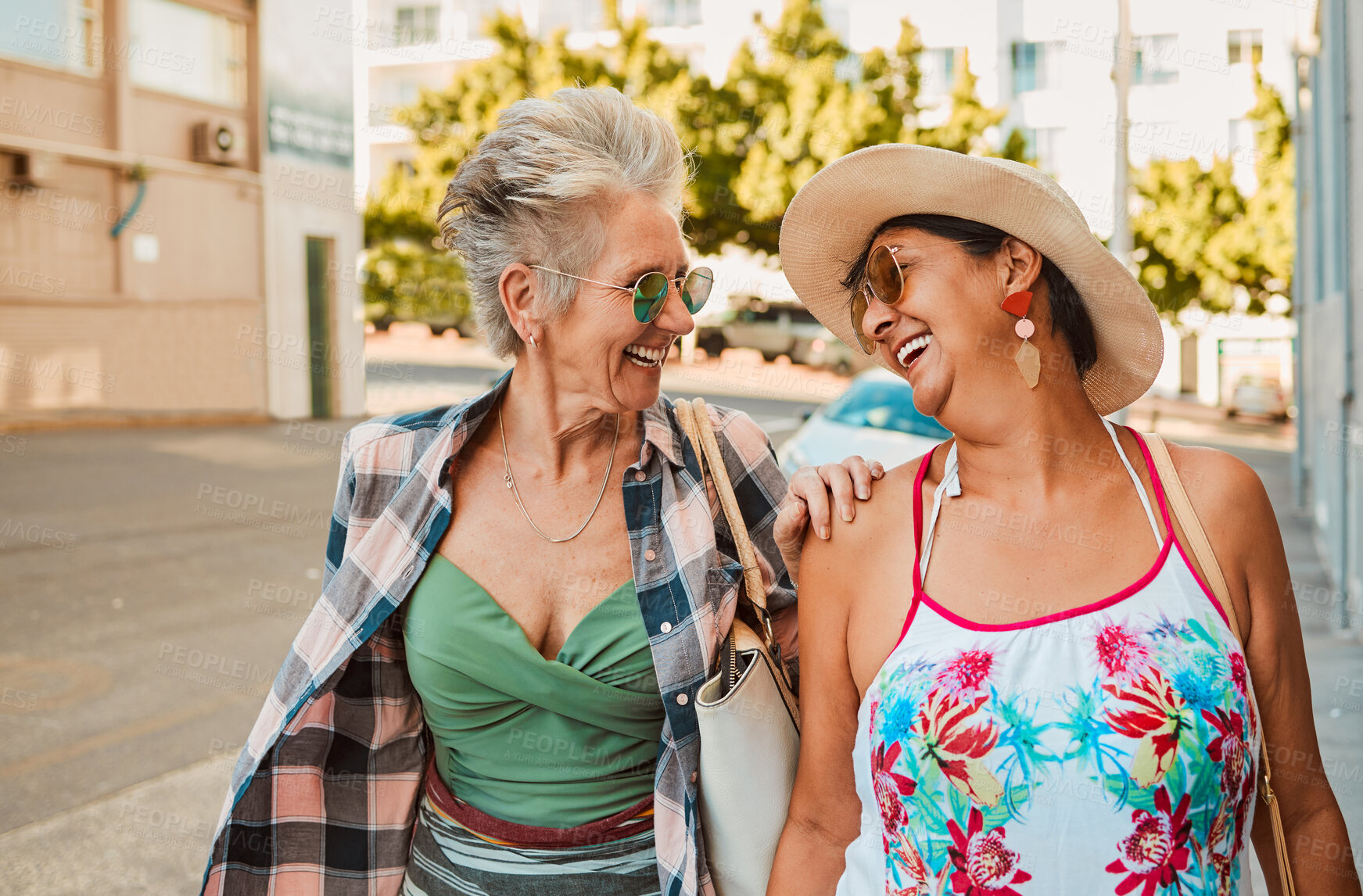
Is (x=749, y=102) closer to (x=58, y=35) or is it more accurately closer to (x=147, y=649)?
(x=58, y=35)

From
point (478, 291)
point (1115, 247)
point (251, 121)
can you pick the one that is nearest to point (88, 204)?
point (251, 121)

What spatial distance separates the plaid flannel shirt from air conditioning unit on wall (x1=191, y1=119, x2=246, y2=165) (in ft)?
61.9

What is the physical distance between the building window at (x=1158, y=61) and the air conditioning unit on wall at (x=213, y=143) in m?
27.4

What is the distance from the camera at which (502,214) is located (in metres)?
2.41

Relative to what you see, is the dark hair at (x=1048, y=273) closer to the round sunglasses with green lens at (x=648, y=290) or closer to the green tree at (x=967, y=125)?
the round sunglasses with green lens at (x=648, y=290)

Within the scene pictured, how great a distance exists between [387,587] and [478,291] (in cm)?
70

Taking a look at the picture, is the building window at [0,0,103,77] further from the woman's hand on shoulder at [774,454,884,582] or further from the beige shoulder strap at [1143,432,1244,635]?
the beige shoulder strap at [1143,432,1244,635]

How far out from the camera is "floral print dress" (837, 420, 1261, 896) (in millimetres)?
1588

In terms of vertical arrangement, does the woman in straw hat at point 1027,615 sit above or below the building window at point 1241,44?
below

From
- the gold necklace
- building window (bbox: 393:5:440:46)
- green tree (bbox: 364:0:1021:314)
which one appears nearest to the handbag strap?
the gold necklace

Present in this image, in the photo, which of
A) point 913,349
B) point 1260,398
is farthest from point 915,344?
point 1260,398

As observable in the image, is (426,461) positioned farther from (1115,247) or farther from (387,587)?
(1115,247)

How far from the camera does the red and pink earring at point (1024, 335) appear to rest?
1828 millimetres

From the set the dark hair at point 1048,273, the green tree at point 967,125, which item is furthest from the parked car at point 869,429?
the green tree at point 967,125
